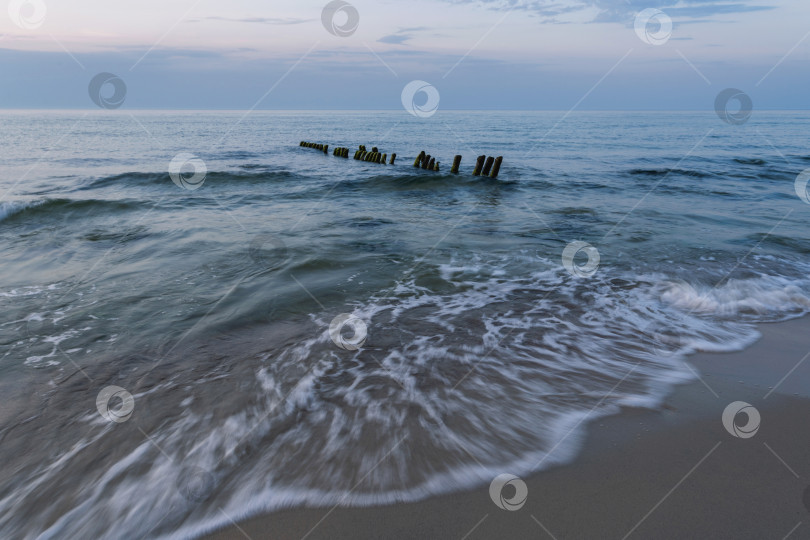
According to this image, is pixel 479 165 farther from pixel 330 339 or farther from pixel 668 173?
pixel 330 339

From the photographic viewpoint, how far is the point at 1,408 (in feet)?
13.4

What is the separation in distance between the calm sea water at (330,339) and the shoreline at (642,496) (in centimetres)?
16

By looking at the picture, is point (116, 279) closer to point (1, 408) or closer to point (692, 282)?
point (1, 408)

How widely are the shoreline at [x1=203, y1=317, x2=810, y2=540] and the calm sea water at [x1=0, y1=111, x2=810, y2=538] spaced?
156 mm

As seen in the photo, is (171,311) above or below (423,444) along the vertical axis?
below

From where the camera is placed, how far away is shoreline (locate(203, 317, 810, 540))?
2645 millimetres

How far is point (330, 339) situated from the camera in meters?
5.28

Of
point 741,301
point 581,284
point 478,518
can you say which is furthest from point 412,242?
point 478,518

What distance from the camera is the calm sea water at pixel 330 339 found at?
3.18m

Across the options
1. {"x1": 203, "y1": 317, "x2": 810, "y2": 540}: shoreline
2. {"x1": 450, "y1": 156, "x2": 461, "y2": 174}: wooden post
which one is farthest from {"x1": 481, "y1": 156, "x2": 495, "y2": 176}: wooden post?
{"x1": 203, "y1": 317, "x2": 810, "y2": 540}: shoreline

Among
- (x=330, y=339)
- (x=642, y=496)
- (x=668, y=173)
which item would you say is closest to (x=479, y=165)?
(x=668, y=173)

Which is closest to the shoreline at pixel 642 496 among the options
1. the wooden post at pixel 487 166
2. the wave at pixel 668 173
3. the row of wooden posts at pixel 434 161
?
the row of wooden posts at pixel 434 161

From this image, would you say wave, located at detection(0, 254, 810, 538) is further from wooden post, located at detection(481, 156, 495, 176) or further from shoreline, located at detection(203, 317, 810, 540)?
wooden post, located at detection(481, 156, 495, 176)

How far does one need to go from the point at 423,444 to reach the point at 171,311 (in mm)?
4325
